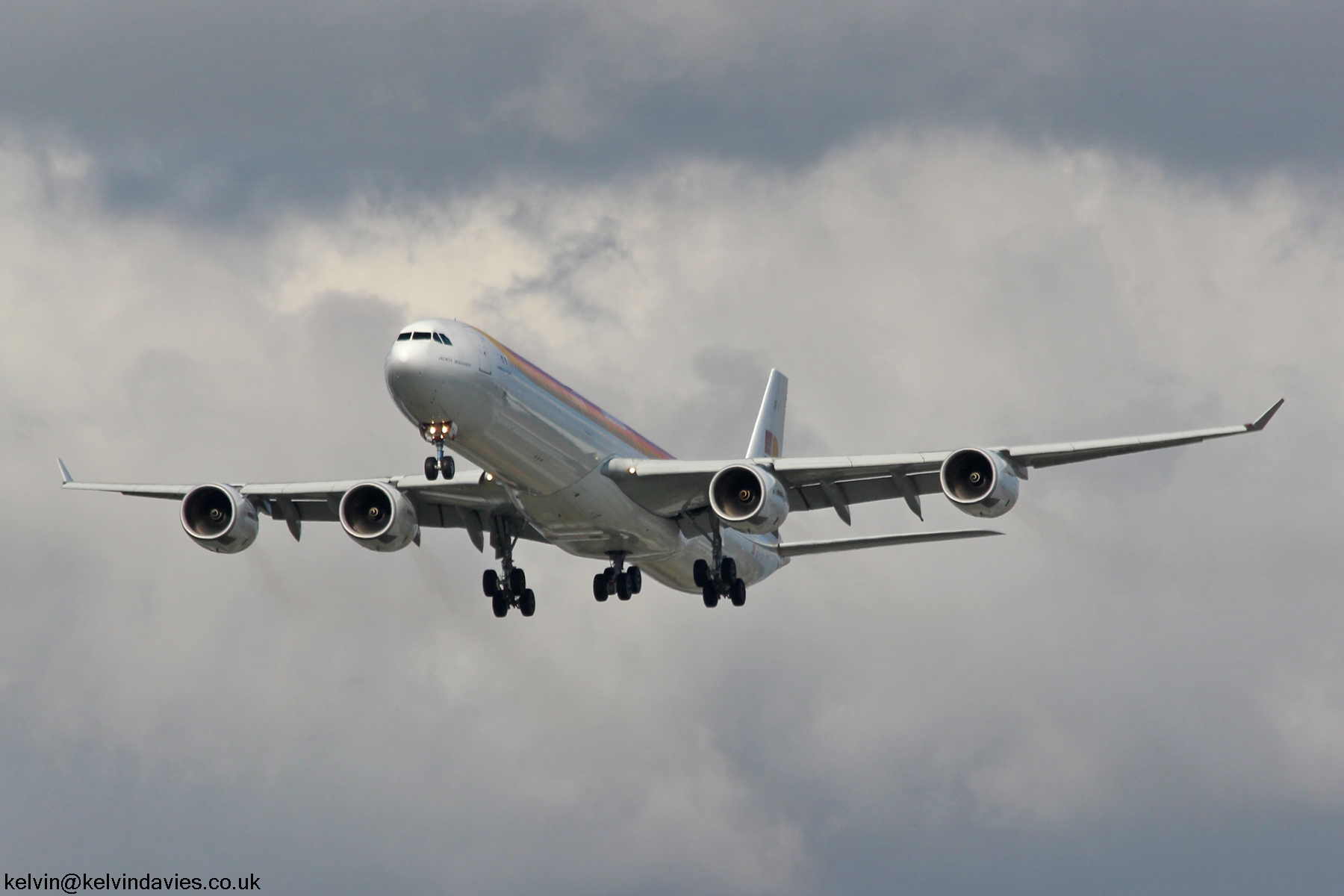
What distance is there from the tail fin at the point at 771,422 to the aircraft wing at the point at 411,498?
13191 mm

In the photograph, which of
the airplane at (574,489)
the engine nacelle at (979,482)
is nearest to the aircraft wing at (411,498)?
the airplane at (574,489)

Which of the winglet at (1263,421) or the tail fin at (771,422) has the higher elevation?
the tail fin at (771,422)

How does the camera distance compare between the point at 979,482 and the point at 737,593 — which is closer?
the point at 979,482

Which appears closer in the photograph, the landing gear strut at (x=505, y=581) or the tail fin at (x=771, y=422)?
the landing gear strut at (x=505, y=581)

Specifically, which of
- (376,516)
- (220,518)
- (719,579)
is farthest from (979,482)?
(220,518)

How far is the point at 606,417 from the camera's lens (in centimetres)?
5078

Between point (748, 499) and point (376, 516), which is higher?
point (376, 516)

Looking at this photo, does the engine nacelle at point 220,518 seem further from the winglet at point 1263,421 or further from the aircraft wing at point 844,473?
the winglet at point 1263,421

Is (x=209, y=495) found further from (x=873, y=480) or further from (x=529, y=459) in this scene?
(x=873, y=480)

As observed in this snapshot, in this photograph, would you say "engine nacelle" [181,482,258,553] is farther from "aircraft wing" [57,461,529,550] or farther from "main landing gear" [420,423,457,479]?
"main landing gear" [420,423,457,479]

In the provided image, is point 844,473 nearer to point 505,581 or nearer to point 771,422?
point 505,581

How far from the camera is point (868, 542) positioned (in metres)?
55.4

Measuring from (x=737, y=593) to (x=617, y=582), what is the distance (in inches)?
148

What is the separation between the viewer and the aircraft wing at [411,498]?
173 ft
